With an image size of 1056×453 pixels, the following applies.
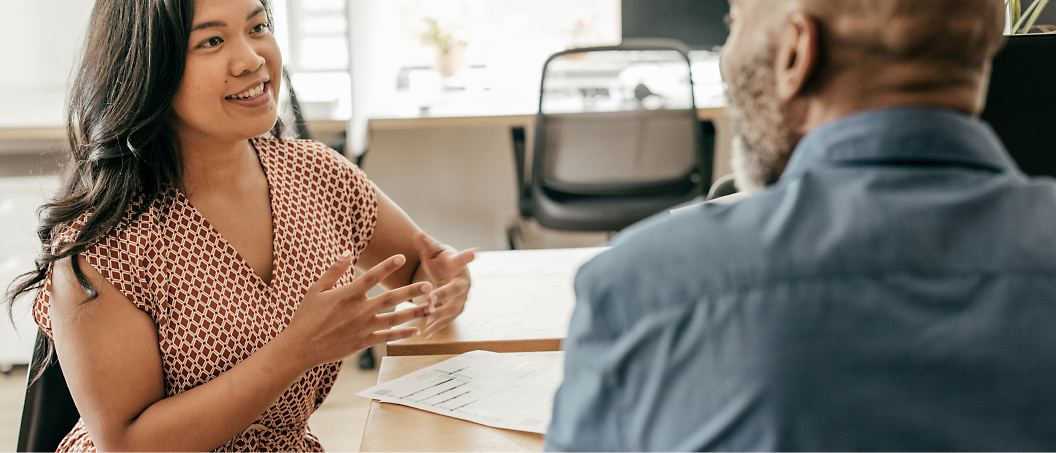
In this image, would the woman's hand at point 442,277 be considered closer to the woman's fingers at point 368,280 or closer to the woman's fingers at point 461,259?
the woman's fingers at point 461,259

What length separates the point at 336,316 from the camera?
855 millimetres

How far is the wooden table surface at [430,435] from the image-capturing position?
2.32 feet

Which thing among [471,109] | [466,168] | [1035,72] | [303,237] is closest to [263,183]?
[303,237]

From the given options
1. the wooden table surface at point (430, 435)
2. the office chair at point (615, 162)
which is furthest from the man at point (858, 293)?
the office chair at point (615, 162)

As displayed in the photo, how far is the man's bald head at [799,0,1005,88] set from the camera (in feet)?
1.35

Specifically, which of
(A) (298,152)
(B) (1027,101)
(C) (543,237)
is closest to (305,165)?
(A) (298,152)

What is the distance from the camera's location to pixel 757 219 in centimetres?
39

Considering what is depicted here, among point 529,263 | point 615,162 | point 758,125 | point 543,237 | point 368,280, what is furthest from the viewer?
point 543,237

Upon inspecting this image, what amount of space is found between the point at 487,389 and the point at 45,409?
1.67 feet

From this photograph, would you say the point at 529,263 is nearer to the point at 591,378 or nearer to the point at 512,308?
the point at 512,308

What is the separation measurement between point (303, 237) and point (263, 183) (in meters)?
0.11

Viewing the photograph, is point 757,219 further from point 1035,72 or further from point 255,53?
point 1035,72

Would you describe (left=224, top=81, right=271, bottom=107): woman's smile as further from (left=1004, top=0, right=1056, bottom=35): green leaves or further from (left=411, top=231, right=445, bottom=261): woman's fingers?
(left=1004, top=0, right=1056, bottom=35): green leaves

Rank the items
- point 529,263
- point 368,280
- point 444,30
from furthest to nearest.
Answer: point 444,30 < point 529,263 < point 368,280
